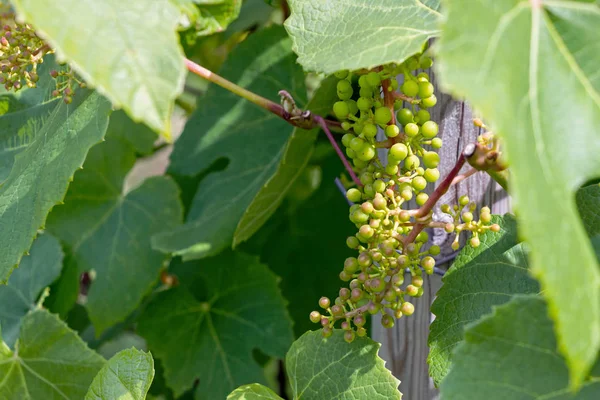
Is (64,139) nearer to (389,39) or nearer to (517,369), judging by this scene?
(389,39)

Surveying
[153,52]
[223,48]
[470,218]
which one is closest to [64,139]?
[153,52]

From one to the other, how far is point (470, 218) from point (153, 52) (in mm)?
613

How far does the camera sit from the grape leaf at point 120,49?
742 mm

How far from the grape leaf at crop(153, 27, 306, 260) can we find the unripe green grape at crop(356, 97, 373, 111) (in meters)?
0.76

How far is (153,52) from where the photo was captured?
0.77 metres

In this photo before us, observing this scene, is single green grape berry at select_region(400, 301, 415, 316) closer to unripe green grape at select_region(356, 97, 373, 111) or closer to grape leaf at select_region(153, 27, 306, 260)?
unripe green grape at select_region(356, 97, 373, 111)

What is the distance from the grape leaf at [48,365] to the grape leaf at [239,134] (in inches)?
14.8

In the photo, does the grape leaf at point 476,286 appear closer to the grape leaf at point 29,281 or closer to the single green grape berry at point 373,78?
the single green grape berry at point 373,78

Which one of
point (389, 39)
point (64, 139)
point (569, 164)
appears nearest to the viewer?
point (569, 164)

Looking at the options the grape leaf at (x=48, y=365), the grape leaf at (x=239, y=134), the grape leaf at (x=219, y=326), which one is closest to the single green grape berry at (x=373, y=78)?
the grape leaf at (x=239, y=134)

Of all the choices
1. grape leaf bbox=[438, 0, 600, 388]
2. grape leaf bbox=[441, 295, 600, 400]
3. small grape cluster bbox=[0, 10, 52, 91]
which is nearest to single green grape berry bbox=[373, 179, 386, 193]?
grape leaf bbox=[441, 295, 600, 400]

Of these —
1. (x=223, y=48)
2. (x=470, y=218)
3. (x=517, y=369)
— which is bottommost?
(x=517, y=369)

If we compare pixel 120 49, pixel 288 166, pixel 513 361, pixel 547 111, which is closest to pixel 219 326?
pixel 288 166

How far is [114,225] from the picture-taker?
7.13 feet
